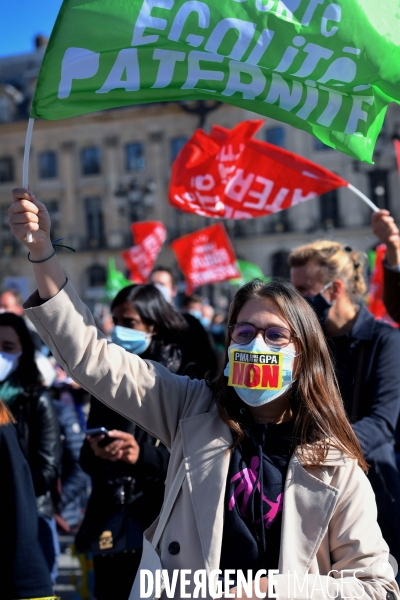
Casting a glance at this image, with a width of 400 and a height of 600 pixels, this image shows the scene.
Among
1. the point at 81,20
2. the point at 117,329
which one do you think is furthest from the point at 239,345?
the point at 117,329

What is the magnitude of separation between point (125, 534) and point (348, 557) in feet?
4.83

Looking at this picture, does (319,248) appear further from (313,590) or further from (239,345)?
(313,590)

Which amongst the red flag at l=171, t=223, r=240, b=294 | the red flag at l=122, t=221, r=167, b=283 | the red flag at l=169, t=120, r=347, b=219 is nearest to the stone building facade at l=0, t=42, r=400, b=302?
the red flag at l=122, t=221, r=167, b=283

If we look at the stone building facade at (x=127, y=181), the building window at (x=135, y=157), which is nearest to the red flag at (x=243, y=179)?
the stone building facade at (x=127, y=181)

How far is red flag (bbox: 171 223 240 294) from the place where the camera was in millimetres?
8812

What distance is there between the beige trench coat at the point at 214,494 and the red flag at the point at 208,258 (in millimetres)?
6795

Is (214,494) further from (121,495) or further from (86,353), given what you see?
(121,495)

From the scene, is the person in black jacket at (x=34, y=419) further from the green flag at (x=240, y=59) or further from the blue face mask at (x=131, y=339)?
the green flag at (x=240, y=59)

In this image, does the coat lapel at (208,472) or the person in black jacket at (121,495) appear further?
the person in black jacket at (121,495)

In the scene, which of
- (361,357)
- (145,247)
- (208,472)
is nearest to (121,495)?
(361,357)

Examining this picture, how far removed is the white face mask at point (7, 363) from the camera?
140 inches

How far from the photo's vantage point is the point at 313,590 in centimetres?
173

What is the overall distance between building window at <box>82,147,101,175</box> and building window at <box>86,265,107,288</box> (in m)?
5.46

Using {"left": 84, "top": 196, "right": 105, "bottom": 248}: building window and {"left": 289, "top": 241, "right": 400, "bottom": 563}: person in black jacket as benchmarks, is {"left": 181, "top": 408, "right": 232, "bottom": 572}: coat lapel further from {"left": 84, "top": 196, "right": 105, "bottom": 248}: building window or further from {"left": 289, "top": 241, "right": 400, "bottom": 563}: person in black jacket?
{"left": 84, "top": 196, "right": 105, "bottom": 248}: building window
